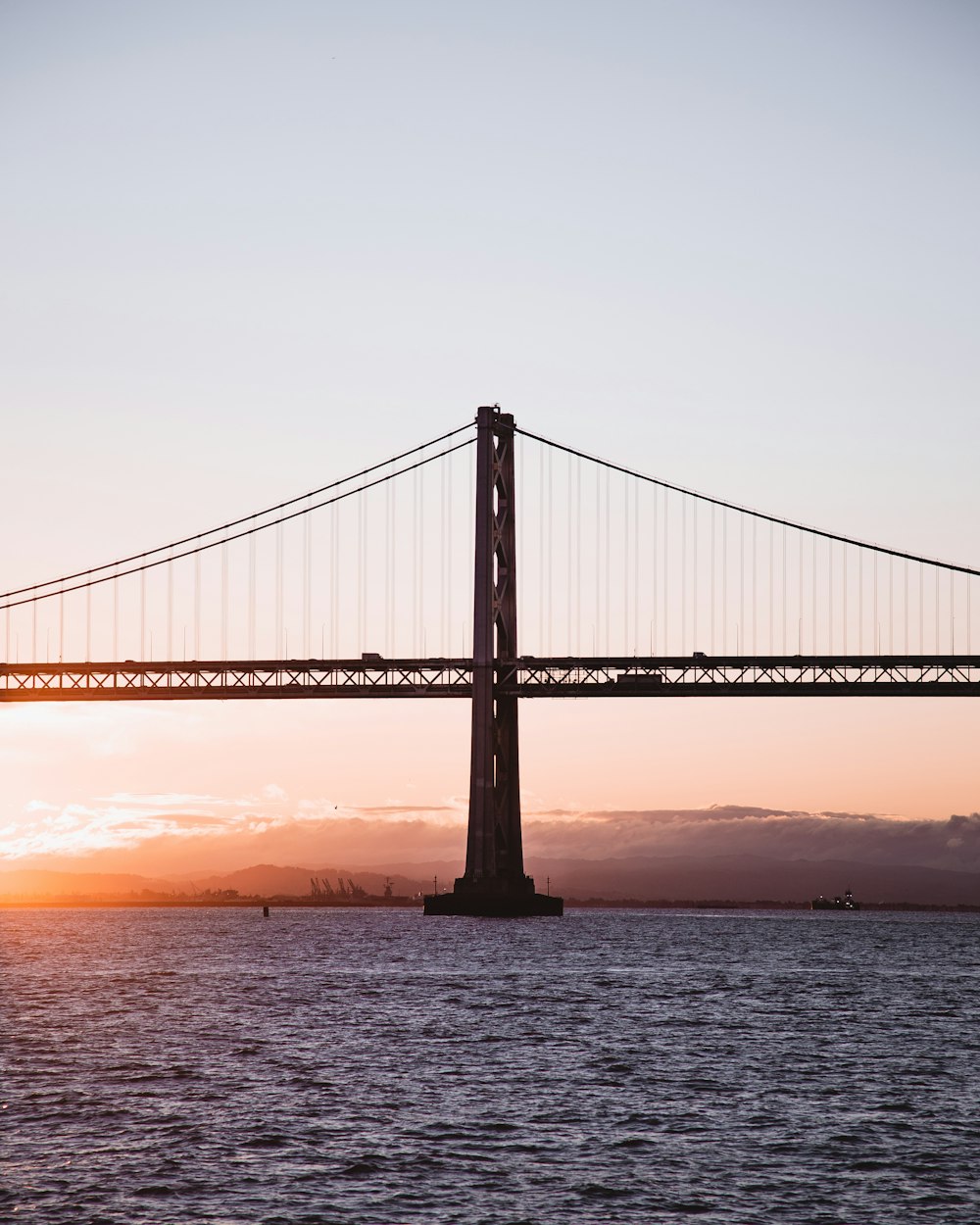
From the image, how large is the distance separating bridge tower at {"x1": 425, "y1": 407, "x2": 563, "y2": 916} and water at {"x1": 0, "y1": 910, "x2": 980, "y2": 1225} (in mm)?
33912

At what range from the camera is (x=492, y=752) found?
99.9 metres

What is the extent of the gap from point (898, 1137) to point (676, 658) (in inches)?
2965

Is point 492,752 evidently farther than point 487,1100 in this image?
Yes

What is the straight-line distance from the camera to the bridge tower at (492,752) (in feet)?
325

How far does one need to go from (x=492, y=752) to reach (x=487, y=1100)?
2688 inches

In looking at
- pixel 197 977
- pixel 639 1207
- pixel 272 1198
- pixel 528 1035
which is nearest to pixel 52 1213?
pixel 272 1198

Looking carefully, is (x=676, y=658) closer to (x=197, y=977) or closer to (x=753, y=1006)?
(x=197, y=977)

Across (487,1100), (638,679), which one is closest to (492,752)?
(638,679)

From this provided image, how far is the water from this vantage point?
23.5 m

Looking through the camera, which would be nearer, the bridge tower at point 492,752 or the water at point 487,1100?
the water at point 487,1100

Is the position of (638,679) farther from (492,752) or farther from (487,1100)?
(487,1100)

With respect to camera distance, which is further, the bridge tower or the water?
the bridge tower

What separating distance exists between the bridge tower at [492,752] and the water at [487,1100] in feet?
111

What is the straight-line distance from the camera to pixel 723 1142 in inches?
1081
